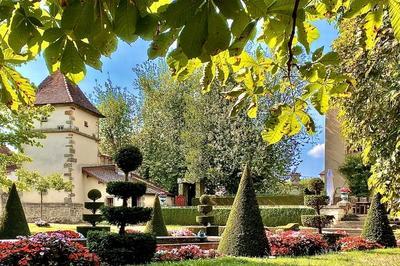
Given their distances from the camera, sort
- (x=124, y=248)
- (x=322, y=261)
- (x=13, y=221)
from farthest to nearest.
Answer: (x=13, y=221)
(x=124, y=248)
(x=322, y=261)

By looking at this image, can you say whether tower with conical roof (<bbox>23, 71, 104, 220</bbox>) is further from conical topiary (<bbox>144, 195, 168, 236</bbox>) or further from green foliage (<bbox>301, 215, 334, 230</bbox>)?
green foliage (<bbox>301, 215, 334, 230</bbox>)

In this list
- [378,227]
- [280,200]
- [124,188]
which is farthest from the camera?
[280,200]

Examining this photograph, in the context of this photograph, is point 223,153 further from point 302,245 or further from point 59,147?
point 302,245

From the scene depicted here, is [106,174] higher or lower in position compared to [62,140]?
lower

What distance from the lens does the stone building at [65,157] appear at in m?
32.1

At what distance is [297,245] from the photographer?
13555 millimetres

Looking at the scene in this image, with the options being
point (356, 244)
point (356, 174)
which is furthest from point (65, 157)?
point (356, 244)

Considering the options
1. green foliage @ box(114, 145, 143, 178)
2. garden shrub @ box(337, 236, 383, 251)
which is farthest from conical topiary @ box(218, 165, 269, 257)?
garden shrub @ box(337, 236, 383, 251)

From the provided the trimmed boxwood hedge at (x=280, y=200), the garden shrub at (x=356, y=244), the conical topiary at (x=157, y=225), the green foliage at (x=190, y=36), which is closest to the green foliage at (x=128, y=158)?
the conical topiary at (x=157, y=225)

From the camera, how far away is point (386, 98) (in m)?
7.59

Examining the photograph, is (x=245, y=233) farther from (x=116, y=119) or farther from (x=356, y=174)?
(x=116, y=119)

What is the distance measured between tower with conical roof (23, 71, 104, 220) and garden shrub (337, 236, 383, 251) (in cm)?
2125

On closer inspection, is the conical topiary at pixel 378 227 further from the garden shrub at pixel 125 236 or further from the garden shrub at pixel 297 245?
the garden shrub at pixel 125 236

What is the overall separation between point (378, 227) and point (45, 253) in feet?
35.9
